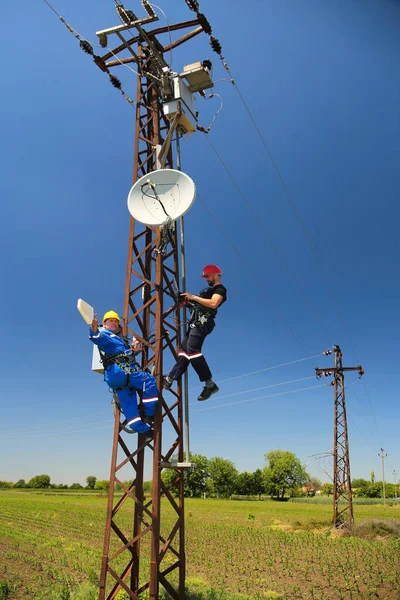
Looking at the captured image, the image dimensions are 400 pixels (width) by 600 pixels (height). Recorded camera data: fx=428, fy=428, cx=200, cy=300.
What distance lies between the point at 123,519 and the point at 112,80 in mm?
33228

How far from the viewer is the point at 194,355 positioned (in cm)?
725

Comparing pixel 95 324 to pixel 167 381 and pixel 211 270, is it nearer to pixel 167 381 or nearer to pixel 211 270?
pixel 167 381

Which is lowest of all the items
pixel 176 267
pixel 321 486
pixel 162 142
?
pixel 321 486

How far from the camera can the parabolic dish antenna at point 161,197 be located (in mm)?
7129

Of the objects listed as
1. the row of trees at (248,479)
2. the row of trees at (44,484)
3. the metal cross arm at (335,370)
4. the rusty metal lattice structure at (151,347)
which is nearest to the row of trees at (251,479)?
the row of trees at (248,479)

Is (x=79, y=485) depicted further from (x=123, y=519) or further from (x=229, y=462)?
(x=123, y=519)

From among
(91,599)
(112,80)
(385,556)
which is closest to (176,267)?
(112,80)

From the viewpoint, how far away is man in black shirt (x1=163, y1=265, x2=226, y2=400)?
23.7 feet

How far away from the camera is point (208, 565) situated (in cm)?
1608

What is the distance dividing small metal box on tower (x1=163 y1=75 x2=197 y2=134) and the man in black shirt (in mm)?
3698

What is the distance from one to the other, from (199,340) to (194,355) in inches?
10.5

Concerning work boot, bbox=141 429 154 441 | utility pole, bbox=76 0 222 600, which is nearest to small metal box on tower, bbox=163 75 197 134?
utility pole, bbox=76 0 222 600

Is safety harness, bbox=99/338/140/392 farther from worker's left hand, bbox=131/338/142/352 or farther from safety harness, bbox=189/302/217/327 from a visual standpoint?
safety harness, bbox=189/302/217/327

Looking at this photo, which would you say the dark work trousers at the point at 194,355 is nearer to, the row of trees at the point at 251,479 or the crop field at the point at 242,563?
the crop field at the point at 242,563
